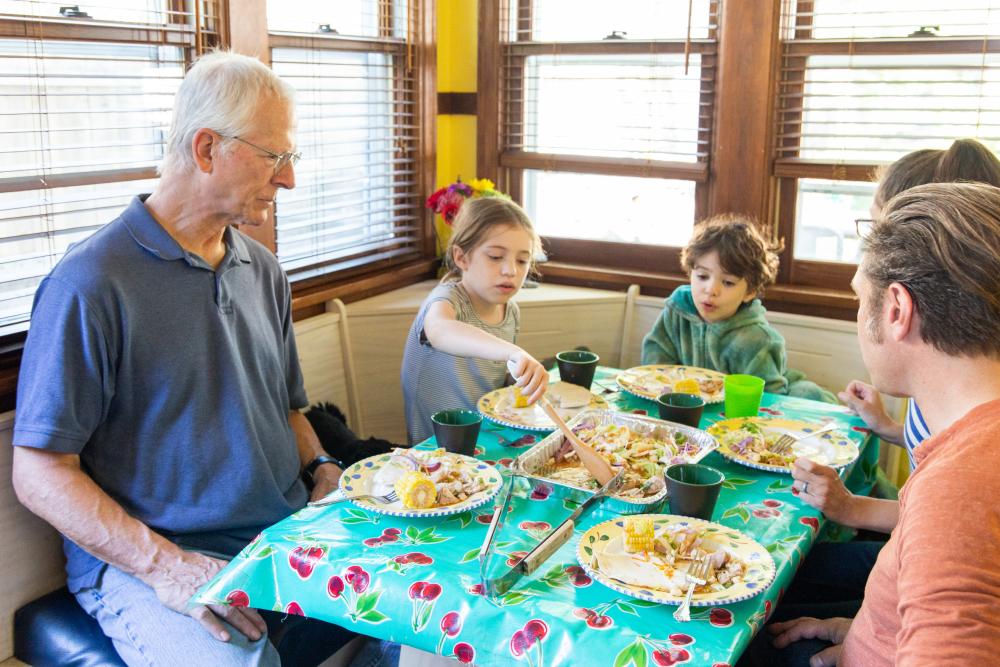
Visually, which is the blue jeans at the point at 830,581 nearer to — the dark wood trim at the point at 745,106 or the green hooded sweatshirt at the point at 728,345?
the green hooded sweatshirt at the point at 728,345

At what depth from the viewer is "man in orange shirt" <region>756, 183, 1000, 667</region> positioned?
97cm

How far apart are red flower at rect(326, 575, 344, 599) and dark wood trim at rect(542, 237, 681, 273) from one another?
2177 mm

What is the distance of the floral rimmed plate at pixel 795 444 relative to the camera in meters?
1.84

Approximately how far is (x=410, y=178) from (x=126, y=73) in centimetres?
124

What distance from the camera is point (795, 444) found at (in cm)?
196

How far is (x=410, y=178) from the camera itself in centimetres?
342

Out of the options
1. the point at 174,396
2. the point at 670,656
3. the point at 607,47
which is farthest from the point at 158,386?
the point at 607,47

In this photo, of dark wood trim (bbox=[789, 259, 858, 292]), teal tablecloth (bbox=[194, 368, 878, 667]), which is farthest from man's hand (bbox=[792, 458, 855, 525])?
dark wood trim (bbox=[789, 259, 858, 292])

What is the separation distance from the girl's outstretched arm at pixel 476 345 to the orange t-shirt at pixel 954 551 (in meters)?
0.89

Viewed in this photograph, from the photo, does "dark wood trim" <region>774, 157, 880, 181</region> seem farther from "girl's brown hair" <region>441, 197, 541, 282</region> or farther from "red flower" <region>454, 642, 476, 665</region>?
"red flower" <region>454, 642, 476, 665</region>

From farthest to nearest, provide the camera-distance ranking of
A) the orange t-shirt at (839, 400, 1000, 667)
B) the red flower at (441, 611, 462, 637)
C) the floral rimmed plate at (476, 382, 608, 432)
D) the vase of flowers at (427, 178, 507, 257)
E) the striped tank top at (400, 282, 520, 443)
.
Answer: the vase of flowers at (427, 178, 507, 257) → the striped tank top at (400, 282, 520, 443) → the floral rimmed plate at (476, 382, 608, 432) → the red flower at (441, 611, 462, 637) → the orange t-shirt at (839, 400, 1000, 667)

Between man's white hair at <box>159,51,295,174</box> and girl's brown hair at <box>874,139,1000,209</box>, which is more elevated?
man's white hair at <box>159,51,295,174</box>

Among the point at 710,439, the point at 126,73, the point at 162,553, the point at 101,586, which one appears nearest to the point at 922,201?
the point at 710,439

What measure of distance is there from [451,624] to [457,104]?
257cm
